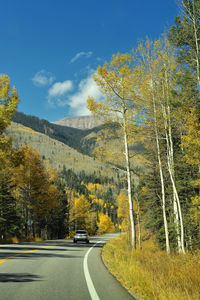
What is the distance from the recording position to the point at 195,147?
53.1 feet

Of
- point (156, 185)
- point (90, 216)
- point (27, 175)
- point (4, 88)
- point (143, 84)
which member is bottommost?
point (90, 216)

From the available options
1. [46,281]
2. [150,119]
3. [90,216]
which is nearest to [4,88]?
[150,119]

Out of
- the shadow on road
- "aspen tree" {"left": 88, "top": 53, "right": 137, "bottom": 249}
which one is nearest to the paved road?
the shadow on road

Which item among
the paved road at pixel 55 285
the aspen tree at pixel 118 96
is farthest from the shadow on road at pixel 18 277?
the aspen tree at pixel 118 96

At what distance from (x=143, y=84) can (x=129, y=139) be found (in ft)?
11.8

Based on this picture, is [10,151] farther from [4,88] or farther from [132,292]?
[132,292]

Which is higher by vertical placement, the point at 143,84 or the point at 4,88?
the point at 4,88

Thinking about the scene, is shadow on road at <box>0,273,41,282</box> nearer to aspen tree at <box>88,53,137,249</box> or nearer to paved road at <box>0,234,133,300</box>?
paved road at <box>0,234,133,300</box>

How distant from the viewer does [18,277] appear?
723 cm

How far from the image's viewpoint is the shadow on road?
685 cm

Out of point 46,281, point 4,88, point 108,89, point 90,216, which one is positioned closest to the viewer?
point 46,281

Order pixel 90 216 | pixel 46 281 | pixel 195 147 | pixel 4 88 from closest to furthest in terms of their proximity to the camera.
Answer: pixel 46 281 → pixel 195 147 → pixel 4 88 → pixel 90 216

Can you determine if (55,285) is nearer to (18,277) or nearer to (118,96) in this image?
(18,277)

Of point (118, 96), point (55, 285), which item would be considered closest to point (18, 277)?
point (55, 285)
